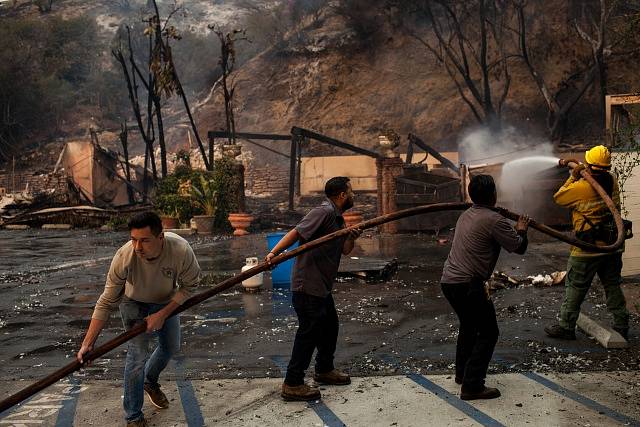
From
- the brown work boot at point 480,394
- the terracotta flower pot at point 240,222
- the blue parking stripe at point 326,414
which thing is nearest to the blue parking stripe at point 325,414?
the blue parking stripe at point 326,414

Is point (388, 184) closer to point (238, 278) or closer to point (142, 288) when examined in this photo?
point (238, 278)

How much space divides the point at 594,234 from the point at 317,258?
2.82m

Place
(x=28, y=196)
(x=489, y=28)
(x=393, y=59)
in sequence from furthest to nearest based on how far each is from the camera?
(x=393, y=59)
(x=489, y=28)
(x=28, y=196)

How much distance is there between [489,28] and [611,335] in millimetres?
29089

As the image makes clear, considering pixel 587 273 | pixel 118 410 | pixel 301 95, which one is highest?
pixel 301 95

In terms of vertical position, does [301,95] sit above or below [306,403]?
above

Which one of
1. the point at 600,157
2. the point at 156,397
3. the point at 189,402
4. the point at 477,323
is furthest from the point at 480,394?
the point at 600,157

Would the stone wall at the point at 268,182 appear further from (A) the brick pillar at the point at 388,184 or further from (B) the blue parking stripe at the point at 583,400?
(B) the blue parking stripe at the point at 583,400

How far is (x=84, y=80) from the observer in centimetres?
4622

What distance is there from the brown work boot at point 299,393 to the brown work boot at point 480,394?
1026 mm

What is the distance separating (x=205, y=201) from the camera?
65.0 ft

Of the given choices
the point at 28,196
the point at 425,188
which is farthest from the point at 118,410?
the point at 28,196

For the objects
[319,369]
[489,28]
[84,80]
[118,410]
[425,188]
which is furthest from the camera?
[84,80]

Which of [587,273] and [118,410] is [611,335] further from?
[118,410]
